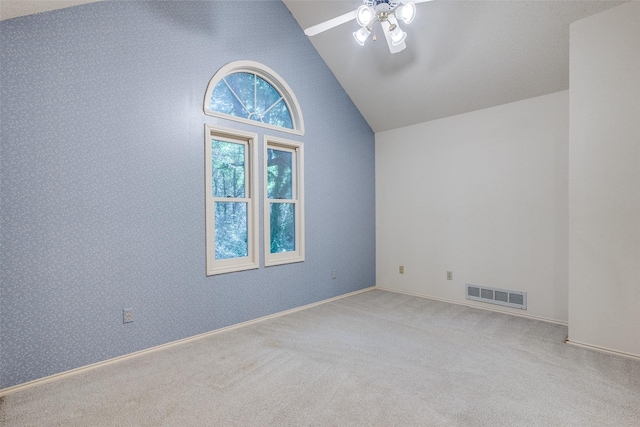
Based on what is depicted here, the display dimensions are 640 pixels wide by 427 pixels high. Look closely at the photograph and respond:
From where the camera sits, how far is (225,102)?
3.27 m

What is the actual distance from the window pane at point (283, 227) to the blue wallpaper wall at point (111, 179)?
33 cm

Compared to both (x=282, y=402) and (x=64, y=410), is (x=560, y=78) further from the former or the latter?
(x=64, y=410)

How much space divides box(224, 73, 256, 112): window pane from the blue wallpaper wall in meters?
0.19

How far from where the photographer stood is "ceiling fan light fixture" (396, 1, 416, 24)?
2.19m

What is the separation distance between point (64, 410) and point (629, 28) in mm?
4752

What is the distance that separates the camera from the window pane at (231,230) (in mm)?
3245

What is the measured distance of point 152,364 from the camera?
2436mm

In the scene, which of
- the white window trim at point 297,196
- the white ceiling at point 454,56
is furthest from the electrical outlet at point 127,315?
the white ceiling at point 454,56

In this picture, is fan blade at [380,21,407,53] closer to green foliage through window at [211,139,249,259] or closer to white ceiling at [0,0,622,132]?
white ceiling at [0,0,622,132]

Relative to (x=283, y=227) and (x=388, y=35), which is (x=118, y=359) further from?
(x=388, y=35)

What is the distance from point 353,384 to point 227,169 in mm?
2309

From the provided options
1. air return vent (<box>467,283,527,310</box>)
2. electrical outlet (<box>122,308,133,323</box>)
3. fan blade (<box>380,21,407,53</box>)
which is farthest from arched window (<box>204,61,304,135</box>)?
air return vent (<box>467,283,527,310</box>)

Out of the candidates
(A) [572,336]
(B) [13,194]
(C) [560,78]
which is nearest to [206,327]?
(B) [13,194]

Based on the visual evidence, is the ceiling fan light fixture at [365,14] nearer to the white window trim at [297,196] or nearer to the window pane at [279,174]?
the white window trim at [297,196]
